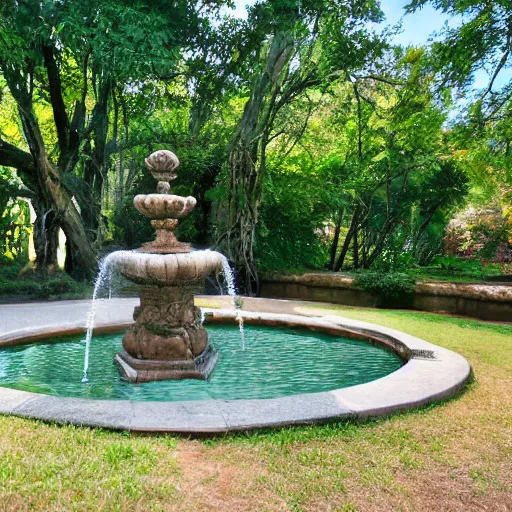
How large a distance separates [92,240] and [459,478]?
1089cm

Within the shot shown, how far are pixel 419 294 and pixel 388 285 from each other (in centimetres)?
59

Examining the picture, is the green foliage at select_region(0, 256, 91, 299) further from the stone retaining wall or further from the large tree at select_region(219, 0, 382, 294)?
the stone retaining wall

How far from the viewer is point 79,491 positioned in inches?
88.1

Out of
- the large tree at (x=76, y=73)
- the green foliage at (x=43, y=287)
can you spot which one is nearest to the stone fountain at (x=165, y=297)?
the large tree at (x=76, y=73)

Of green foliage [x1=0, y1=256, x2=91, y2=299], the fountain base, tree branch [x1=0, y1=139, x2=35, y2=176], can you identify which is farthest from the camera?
tree branch [x1=0, y1=139, x2=35, y2=176]

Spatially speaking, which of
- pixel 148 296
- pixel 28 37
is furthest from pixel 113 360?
pixel 28 37

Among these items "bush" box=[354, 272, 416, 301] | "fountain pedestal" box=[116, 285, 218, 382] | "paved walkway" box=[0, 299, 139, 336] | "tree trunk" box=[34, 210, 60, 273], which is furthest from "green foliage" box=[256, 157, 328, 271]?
"fountain pedestal" box=[116, 285, 218, 382]

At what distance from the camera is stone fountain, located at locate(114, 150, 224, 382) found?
4492 mm

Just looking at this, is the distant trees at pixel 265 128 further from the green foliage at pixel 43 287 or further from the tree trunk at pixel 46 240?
the green foliage at pixel 43 287

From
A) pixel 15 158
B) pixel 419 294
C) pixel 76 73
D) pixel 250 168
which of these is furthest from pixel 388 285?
pixel 76 73

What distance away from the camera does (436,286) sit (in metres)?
9.02

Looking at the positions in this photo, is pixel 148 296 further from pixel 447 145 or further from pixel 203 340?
pixel 447 145

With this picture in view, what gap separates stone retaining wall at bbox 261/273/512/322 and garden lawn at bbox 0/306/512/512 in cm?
533

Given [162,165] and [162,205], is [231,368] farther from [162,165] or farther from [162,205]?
[162,165]
